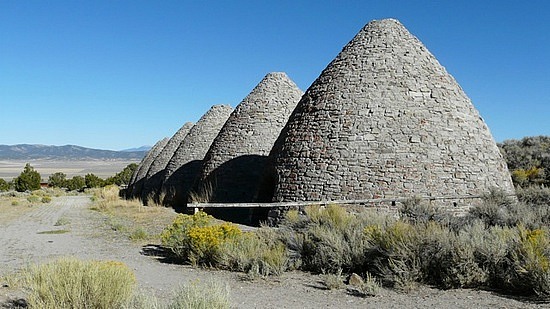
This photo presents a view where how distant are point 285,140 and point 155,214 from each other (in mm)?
7782

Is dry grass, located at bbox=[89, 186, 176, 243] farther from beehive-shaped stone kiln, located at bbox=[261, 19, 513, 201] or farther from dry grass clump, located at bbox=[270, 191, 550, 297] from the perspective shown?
dry grass clump, located at bbox=[270, 191, 550, 297]

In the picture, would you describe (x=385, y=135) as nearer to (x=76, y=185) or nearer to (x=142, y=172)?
(x=142, y=172)

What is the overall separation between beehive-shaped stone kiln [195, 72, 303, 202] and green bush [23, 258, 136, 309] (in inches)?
436

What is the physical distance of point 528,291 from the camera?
646 centimetres

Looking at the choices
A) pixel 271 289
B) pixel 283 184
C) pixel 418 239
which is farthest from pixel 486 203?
pixel 271 289

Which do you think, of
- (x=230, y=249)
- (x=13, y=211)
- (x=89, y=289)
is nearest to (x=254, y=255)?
(x=230, y=249)

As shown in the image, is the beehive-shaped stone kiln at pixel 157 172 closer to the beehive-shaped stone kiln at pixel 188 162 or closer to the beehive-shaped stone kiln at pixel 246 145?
the beehive-shaped stone kiln at pixel 188 162

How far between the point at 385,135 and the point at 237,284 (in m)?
5.73

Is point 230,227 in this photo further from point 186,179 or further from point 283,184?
→ point 186,179

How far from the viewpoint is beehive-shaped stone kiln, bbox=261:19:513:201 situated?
37.2 feet

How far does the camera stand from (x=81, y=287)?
5.27 meters

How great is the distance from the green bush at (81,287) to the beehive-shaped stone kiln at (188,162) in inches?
616

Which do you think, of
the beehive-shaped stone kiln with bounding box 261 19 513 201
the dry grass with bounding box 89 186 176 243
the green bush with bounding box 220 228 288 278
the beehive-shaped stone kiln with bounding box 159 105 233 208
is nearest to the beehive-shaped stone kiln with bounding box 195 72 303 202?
the dry grass with bounding box 89 186 176 243

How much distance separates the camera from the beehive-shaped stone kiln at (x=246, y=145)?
1705cm
